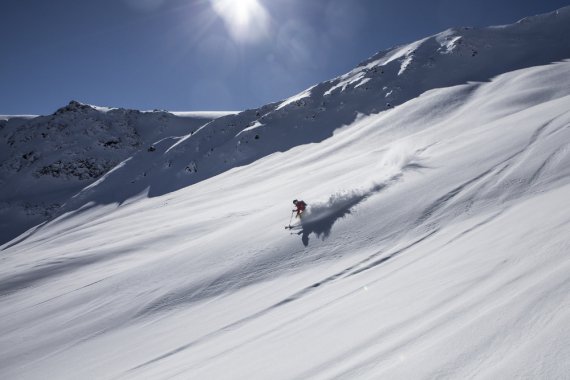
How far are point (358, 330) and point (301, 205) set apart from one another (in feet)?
20.7

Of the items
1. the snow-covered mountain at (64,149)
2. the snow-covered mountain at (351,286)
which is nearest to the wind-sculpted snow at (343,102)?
the snow-covered mountain at (351,286)

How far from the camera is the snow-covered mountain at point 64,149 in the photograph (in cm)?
7675

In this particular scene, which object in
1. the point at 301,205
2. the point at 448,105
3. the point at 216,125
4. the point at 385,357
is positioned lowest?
the point at 385,357

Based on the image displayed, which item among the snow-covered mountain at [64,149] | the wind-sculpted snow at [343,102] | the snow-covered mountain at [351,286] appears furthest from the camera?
the snow-covered mountain at [64,149]

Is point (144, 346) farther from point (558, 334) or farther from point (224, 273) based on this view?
point (558, 334)

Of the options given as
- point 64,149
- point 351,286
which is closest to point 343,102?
point 351,286

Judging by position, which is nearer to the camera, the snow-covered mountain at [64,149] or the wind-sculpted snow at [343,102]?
the wind-sculpted snow at [343,102]

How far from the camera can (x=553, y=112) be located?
37.1ft

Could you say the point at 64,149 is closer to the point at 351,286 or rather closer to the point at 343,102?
the point at 343,102

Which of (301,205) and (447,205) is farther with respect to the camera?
(301,205)

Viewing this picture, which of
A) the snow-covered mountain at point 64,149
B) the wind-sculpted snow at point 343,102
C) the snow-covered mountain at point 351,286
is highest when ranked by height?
the snow-covered mountain at point 64,149

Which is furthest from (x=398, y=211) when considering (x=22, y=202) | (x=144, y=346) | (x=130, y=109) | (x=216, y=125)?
(x=130, y=109)

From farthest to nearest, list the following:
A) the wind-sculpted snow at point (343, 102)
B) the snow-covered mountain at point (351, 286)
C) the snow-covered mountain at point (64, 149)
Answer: the snow-covered mountain at point (64, 149)
the wind-sculpted snow at point (343, 102)
the snow-covered mountain at point (351, 286)

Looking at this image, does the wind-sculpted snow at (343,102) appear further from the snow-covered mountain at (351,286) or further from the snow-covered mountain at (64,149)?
the snow-covered mountain at (64,149)
